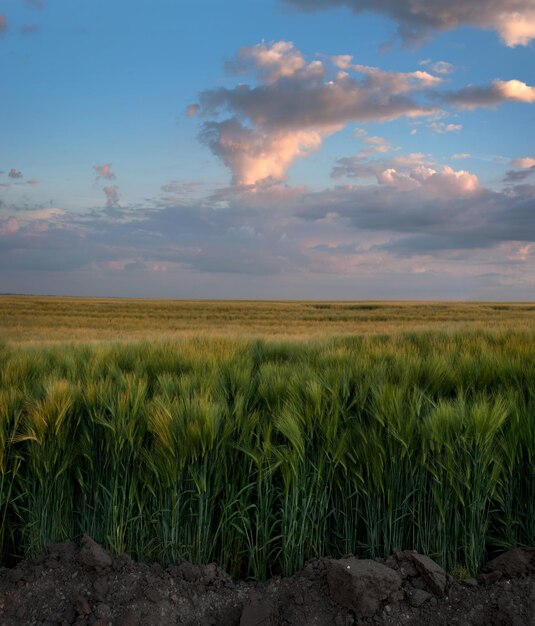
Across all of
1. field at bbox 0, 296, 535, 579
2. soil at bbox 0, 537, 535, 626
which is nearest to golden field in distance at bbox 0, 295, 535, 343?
field at bbox 0, 296, 535, 579

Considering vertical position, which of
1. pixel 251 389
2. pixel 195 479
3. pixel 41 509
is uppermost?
pixel 251 389

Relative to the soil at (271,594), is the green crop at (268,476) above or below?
above

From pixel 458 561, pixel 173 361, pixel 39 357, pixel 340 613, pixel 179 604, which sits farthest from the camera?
pixel 39 357

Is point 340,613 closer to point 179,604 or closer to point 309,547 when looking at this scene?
point 309,547

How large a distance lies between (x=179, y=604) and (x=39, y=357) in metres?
3.45

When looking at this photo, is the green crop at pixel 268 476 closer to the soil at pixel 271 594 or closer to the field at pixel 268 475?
the field at pixel 268 475

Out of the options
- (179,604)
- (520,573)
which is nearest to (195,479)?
(179,604)

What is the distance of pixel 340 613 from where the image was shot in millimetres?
2477

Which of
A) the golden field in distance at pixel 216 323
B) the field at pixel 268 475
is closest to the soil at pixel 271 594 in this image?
the field at pixel 268 475

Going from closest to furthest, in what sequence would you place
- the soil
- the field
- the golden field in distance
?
1. the soil
2. the field
3. the golden field in distance

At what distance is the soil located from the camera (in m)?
2.46

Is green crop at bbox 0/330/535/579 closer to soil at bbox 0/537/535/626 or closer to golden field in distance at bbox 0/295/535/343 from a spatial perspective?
soil at bbox 0/537/535/626

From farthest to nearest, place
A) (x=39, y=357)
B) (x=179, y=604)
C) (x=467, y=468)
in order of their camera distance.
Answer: (x=39, y=357) → (x=467, y=468) → (x=179, y=604)

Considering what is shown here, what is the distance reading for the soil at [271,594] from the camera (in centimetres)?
246
